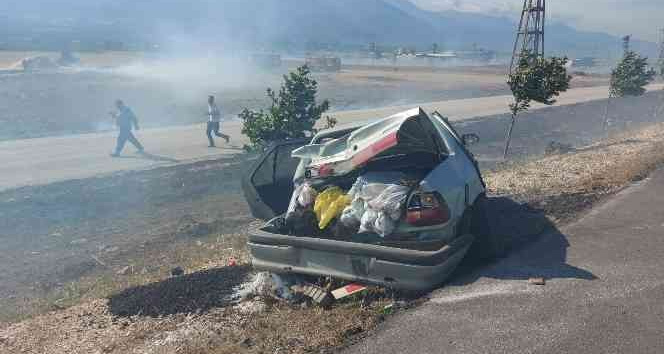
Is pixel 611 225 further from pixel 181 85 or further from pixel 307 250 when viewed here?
pixel 181 85

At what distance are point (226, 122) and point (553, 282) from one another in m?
19.4

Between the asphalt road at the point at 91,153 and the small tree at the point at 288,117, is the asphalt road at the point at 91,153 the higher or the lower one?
the lower one

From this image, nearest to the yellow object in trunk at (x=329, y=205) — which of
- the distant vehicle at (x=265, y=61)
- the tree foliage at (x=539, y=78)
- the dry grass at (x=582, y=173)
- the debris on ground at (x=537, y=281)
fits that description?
the debris on ground at (x=537, y=281)

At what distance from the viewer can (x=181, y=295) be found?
17.3 feet

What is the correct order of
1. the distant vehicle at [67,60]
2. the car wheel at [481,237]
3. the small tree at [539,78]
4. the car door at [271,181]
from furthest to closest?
the distant vehicle at [67,60]
the small tree at [539,78]
the car door at [271,181]
the car wheel at [481,237]

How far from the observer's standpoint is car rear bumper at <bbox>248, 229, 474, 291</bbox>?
4.39 m

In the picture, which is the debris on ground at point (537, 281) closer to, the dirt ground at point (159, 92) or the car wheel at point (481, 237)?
the car wheel at point (481, 237)

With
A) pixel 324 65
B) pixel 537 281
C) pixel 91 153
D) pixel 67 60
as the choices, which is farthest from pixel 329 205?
pixel 67 60

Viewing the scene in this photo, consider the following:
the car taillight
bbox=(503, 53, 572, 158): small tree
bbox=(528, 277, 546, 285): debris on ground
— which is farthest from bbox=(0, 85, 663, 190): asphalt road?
bbox=(528, 277, 546, 285): debris on ground

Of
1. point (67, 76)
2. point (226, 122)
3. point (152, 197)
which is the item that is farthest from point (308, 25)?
point (152, 197)

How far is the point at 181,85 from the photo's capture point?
1420 inches

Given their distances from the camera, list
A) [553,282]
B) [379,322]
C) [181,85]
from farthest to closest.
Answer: [181,85] < [553,282] < [379,322]

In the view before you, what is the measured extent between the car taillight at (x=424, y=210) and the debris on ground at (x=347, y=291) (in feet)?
2.23

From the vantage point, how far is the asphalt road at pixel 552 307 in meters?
3.70
